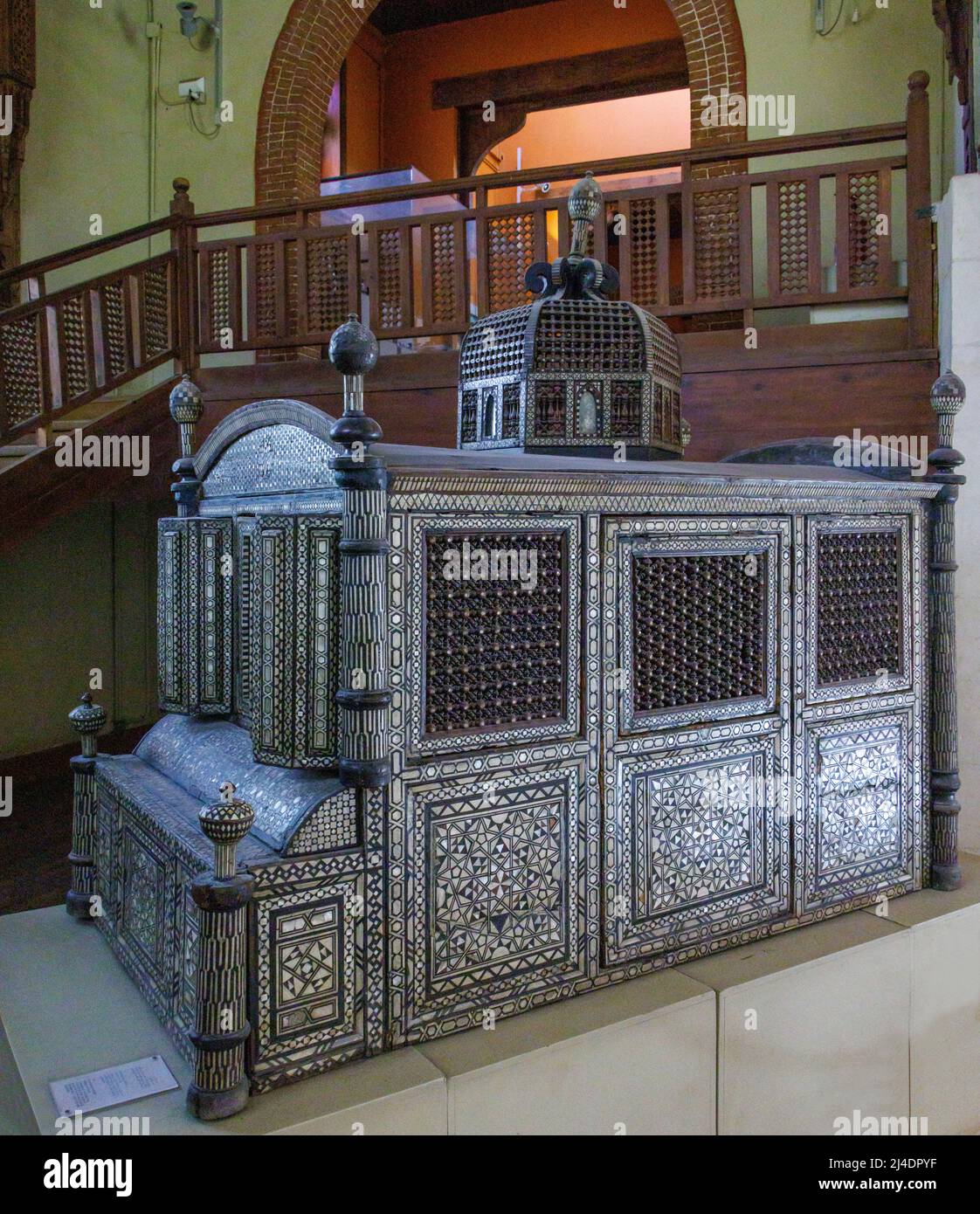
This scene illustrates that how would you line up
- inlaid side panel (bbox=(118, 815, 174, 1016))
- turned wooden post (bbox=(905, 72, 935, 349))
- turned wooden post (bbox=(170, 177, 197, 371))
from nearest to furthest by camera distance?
inlaid side panel (bbox=(118, 815, 174, 1016)), turned wooden post (bbox=(905, 72, 935, 349)), turned wooden post (bbox=(170, 177, 197, 371))

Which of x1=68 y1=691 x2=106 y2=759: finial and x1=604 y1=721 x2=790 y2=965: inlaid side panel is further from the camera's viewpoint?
x1=68 y1=691 x2=106 y2=759: finial

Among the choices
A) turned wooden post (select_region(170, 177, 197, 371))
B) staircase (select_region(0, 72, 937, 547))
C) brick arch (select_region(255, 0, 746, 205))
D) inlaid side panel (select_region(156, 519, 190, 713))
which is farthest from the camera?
brick arch (select_region(255, 0, 746, 205))

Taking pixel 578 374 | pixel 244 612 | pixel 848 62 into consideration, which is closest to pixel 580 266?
pixel 578 374

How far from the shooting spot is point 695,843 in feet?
8.23

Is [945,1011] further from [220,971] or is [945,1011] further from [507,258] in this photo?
→ [507,258]

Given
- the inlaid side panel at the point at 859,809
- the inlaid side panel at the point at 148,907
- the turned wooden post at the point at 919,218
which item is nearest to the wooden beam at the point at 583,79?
the turned wooden post at the point at 919,218

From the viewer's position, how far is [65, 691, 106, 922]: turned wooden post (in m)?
2.82

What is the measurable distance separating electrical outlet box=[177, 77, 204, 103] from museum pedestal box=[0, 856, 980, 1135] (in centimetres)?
640

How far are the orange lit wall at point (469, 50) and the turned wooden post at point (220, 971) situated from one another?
329 inches

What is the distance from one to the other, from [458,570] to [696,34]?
220 inches

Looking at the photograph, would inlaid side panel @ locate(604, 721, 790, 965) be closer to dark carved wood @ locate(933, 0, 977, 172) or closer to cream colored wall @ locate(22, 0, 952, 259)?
dark carved wood @ locate(933, 0, 977, 172)

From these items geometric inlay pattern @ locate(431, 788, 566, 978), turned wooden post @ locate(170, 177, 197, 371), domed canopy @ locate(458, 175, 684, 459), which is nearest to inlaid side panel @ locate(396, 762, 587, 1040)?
geometric inlay pattern @ locate(431, 788, 566, 978)

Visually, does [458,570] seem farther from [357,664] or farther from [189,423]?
[189,423]

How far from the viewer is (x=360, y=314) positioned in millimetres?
5285
